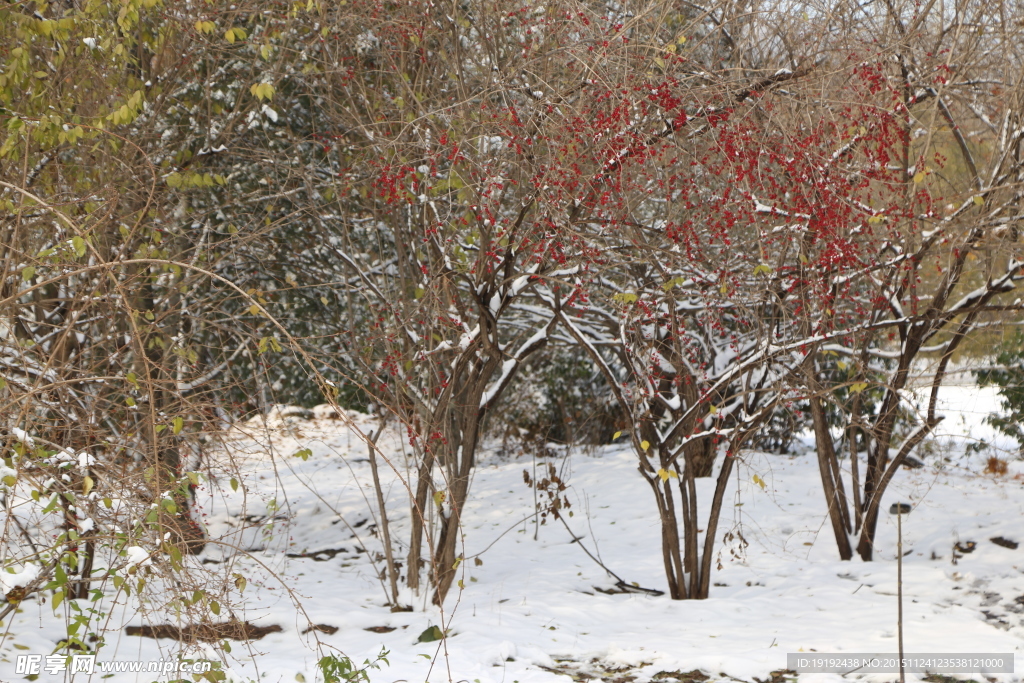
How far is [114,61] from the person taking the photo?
514 centimetres

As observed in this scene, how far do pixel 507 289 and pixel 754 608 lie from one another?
2.79 meters

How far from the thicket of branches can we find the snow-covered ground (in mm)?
427

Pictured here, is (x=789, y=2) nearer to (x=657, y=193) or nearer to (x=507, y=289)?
(x=657, y=193)

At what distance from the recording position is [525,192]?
4.86m

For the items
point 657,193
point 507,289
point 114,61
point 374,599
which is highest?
point 114,61

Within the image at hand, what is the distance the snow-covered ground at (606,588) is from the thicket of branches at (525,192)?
427mm

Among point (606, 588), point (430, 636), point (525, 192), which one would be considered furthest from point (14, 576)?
point (606, 588)

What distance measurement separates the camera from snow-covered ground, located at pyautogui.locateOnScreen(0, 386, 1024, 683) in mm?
4629

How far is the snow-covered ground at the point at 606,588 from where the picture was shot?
463cm

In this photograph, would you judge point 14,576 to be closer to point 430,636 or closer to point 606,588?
point 430,636

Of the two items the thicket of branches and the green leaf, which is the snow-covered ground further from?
the thicket of branches

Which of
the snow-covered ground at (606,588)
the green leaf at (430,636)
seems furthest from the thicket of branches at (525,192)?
the green leaf at (430,636)

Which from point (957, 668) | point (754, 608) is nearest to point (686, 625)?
point (754, 608)

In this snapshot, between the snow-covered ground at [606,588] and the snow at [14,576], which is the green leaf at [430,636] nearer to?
the snow-covered ground at [606,588]
